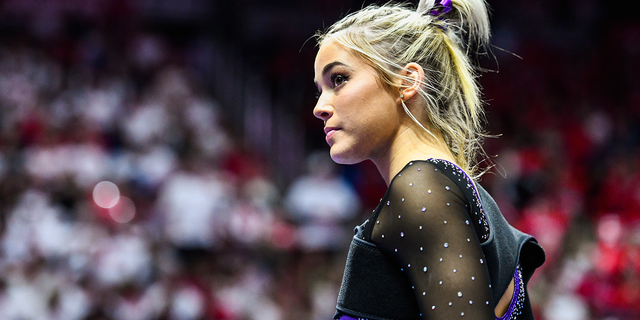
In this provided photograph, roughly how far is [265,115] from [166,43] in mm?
1547

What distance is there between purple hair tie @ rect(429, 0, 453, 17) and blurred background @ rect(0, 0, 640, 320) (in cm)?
401

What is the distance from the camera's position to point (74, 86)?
732 cm

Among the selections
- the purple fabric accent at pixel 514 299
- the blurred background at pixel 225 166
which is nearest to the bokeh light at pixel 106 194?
the blurred background at pixel 225 166

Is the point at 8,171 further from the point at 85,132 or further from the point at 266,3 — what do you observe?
the point at 266,3

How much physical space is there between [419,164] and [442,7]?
0.47 metres

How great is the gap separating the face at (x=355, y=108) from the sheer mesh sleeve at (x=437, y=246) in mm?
211

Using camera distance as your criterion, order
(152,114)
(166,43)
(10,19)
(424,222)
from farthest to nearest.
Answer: (166,43) < (10,19) < (152,114) < (424,222)

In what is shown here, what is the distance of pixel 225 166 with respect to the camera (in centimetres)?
738

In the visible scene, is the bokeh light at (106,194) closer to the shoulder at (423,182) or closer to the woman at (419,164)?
the woman at (419,164)

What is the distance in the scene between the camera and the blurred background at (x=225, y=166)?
6.07 m

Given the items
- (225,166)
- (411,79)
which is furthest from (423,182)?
(225,166)

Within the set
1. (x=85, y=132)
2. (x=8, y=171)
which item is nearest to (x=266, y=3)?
(x=85, y=132)

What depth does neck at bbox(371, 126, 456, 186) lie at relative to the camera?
1.42 m

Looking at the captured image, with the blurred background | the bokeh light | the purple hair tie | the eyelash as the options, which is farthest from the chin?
the bokeh light
